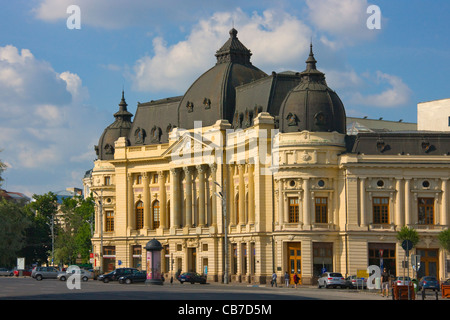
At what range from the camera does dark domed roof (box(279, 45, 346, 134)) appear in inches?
4001

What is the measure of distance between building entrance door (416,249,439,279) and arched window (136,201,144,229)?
149ft

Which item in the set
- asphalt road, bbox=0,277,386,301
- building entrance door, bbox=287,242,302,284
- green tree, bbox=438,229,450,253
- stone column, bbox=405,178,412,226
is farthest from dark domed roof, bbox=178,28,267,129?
asphalt road, bbox=0,277,386,301

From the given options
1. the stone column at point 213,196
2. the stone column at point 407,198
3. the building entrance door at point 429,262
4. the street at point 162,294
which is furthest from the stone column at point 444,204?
the stone column at point 213,196

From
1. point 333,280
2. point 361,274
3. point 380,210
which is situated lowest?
point 333,280

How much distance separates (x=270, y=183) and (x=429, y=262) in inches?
762

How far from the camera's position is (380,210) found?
330ft

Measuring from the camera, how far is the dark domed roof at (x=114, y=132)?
141625mm

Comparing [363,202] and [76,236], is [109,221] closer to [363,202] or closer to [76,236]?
[76,236]

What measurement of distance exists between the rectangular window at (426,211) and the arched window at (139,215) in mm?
45127

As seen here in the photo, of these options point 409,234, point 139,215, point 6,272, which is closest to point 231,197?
point 139,215

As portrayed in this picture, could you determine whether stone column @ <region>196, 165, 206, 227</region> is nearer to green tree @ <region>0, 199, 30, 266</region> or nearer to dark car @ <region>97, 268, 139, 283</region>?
dark car @ <region>97, 268, 139, 283</region>
